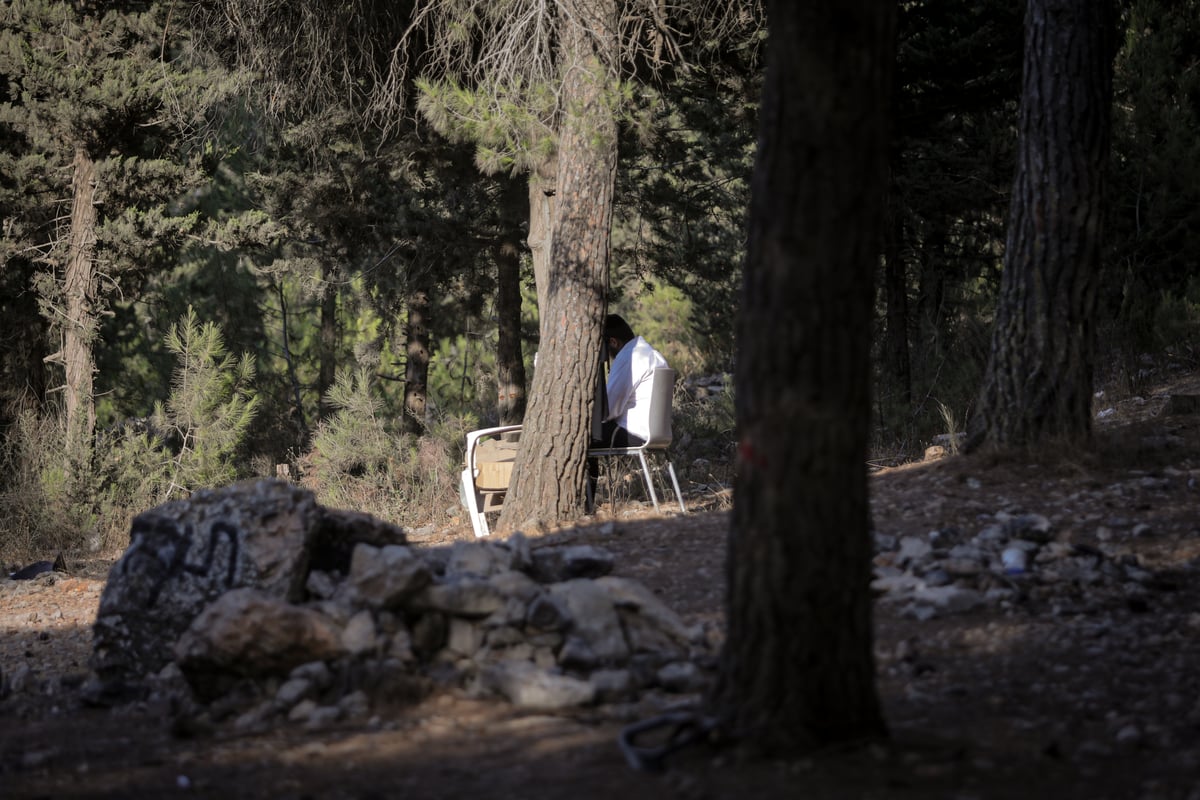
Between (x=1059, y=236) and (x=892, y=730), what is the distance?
435cm

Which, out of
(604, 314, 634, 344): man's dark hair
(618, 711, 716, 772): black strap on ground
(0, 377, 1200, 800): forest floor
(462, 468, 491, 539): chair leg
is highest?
(604, 314, 634, 344): man's dark hair

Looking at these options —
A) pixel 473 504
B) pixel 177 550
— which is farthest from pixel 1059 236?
pixel 177 550

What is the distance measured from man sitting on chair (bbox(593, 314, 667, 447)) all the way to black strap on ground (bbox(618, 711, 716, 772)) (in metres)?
4.47

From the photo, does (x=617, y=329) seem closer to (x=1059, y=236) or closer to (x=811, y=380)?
(x=1059, y=236)

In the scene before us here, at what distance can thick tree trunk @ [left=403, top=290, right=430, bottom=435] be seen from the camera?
626 inches

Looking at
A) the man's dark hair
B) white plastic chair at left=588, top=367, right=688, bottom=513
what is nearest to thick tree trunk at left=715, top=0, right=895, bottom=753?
white plastic chair at left=588, top=367, right=688, bottom=513

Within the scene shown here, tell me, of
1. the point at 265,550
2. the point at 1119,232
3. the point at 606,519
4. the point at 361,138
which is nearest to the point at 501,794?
the point at 265,550

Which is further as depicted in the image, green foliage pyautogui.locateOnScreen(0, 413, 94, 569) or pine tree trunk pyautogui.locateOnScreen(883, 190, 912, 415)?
pine tree trunk pyautogui.locateOnScreen(883, 190, 912, 415)

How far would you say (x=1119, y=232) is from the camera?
12.9 m

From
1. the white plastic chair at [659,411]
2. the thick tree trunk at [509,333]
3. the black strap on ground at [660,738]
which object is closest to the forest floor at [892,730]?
the black strap on ground at [660,738]

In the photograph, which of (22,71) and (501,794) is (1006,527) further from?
(22,71)

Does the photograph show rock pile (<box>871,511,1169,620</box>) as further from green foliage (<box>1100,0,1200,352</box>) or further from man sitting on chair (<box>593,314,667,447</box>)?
green foliage (<box>1100,0,1200,352</box>)

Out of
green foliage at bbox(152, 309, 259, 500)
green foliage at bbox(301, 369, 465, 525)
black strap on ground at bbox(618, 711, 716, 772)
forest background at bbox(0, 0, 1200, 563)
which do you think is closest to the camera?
black strap on ground at bbox(618, 711, 716, 772)

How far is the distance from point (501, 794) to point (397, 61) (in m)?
8.22
